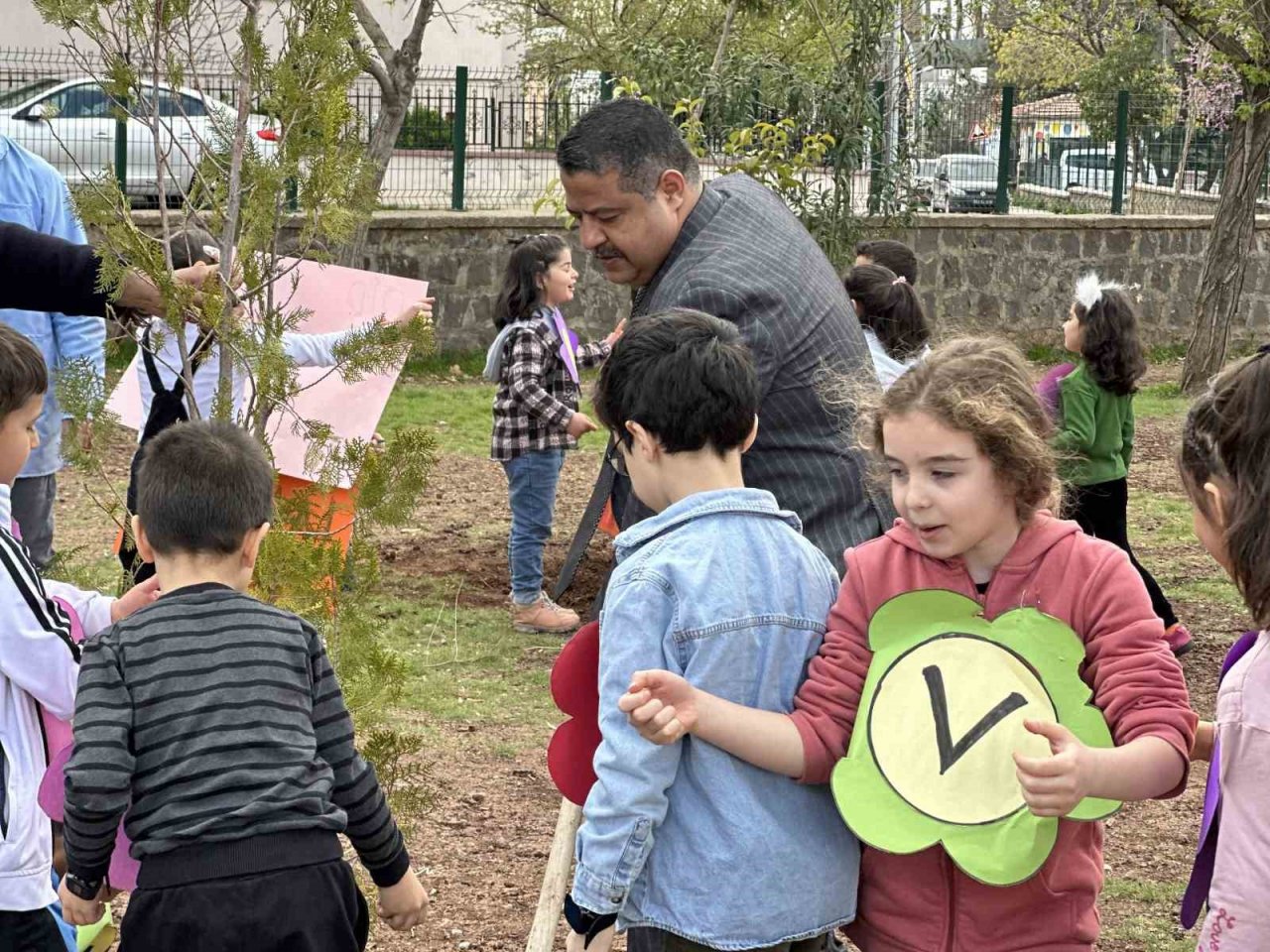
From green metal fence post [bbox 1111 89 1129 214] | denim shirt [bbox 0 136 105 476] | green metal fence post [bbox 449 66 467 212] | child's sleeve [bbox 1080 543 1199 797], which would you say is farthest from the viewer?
green metal fence post [bbox 1111 89 1129 214]

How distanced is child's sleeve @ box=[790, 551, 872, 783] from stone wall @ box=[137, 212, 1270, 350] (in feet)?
38.9

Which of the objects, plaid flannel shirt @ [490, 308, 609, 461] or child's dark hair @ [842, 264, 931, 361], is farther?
plaid flannel shirt @ [490, 308, 609, 461]

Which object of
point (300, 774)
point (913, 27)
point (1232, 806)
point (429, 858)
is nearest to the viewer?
point (1232, 806)

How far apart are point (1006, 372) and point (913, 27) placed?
10.6 metres

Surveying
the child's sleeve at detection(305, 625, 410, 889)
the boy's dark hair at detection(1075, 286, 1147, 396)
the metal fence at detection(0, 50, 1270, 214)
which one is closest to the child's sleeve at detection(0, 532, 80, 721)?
the child's sleeve at detection(305, 625, 410, 889)

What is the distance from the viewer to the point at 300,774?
2428mm

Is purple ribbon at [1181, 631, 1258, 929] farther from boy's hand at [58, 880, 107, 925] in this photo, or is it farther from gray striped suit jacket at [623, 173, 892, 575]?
boy's hand at [58, 880, 107, 925]

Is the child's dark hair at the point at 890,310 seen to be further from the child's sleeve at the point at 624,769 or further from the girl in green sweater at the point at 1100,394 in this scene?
the child's sleeve at the point at 624,769

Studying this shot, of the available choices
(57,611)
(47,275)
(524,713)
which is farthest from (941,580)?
(524,713)

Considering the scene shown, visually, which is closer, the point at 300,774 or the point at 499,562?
the point at 300,774

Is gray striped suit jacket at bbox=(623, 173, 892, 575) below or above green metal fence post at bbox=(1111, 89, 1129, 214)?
below

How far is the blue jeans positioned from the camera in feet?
22.9

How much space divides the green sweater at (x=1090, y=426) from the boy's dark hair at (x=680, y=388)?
4059mm

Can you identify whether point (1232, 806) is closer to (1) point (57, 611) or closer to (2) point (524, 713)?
(1) point (57, 611)
